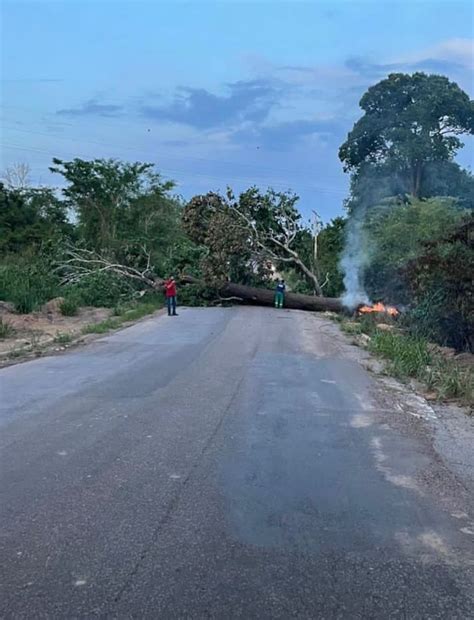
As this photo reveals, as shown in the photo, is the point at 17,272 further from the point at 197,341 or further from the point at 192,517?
the point at 192,517

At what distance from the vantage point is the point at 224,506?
194 inches

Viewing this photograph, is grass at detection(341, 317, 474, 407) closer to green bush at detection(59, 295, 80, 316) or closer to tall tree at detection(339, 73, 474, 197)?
green bush at detection(59, 295, 80, 316)

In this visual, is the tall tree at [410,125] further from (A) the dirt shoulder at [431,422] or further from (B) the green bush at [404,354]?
(A) the dirt shoulder at [431,422]

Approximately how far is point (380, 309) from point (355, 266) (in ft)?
14.3

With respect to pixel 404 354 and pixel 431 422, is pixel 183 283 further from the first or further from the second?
pixel 431 422

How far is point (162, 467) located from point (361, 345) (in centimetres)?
1127

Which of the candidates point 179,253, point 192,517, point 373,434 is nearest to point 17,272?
point 179,253

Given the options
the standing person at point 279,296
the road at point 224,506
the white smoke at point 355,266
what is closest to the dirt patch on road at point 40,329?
the road at point 224,506

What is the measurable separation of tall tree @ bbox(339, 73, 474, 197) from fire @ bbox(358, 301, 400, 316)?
17.0 metres

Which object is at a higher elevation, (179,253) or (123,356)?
(179,253)

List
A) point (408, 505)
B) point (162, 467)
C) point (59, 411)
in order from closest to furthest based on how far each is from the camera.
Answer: point (408, 505) < point (162, 467) < point (59, 411)

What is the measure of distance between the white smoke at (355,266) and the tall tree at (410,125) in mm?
12528

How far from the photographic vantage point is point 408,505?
5.10 m

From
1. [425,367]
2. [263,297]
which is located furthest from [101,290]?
[425,367]
